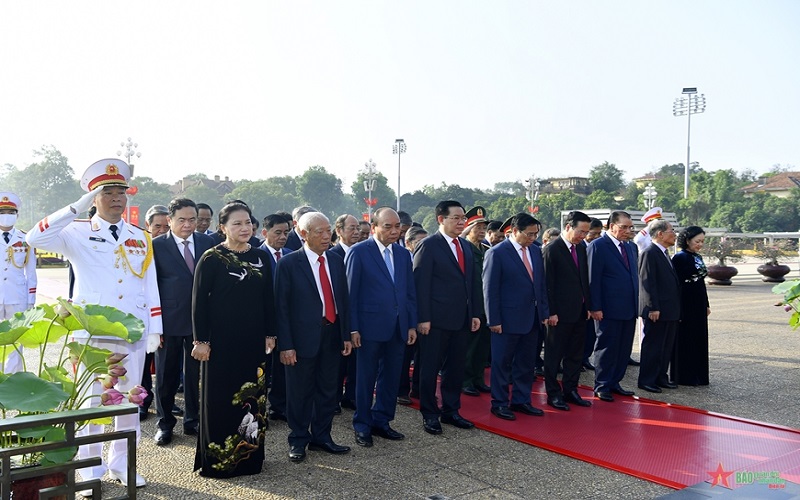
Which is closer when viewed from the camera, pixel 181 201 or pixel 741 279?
pixel 181 201

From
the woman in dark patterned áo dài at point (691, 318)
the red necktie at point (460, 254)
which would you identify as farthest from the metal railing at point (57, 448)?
the woman in dark patterned áo dài at point (691, 318)

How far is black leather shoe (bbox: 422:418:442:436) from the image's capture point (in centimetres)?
507

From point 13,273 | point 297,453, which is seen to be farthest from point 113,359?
point 13,273

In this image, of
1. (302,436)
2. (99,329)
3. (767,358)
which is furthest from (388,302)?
(767,358)

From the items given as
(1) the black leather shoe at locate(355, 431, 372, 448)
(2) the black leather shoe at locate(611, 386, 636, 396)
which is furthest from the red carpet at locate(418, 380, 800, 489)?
(1) the black leather shoe at locate(355, 431, 372, 448)

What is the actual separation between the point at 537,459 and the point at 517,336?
1.40 m

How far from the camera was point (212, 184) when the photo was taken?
103875 millimetres

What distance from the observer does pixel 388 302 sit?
492 centimetres

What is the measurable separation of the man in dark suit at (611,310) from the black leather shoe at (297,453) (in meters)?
3.31

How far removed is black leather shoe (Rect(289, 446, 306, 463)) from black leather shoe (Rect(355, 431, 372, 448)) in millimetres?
491

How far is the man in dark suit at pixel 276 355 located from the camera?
5590mm

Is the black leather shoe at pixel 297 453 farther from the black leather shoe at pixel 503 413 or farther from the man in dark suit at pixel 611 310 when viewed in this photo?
the man in dark suit at pixel 611 310

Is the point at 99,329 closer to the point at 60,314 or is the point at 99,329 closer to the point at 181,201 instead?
the point at 60,314

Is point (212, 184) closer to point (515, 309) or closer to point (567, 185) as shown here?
point (567, 185)
